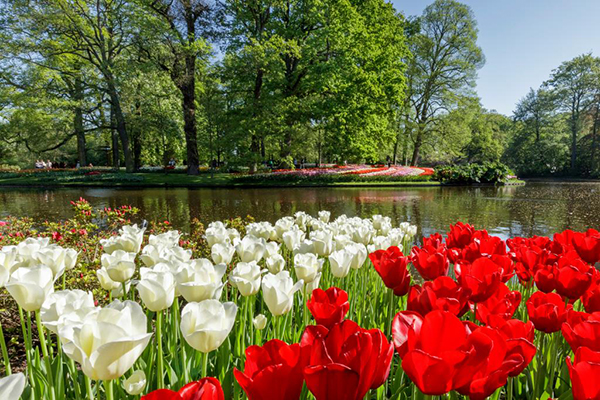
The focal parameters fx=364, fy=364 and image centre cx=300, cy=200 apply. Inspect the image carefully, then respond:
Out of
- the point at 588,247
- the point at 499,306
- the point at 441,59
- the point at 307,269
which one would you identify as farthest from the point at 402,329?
the point at 441,59

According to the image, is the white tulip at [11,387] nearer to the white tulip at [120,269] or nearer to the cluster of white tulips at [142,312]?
the cluster of white tulips at [142,312]

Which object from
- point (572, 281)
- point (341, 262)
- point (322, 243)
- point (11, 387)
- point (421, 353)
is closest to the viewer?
point (11, 387)

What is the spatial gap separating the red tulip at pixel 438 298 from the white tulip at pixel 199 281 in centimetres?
67

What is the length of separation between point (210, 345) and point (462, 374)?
0.63m

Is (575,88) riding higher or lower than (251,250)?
higher

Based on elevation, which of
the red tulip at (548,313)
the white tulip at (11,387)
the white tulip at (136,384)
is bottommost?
the white tulip at (136,384)

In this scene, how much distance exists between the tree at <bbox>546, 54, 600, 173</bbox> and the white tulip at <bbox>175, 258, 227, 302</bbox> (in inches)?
1847

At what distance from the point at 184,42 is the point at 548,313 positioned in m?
24.5

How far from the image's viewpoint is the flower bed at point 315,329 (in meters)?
0.74

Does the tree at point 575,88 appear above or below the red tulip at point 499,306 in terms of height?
above

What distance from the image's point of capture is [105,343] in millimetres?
791

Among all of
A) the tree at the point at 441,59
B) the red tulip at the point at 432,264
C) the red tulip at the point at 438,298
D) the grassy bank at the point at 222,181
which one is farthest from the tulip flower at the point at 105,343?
the tree at the point at 441,59

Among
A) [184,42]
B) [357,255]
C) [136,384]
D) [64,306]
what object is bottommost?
[136,384]

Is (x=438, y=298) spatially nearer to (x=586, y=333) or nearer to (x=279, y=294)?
(x=586, y=333)
